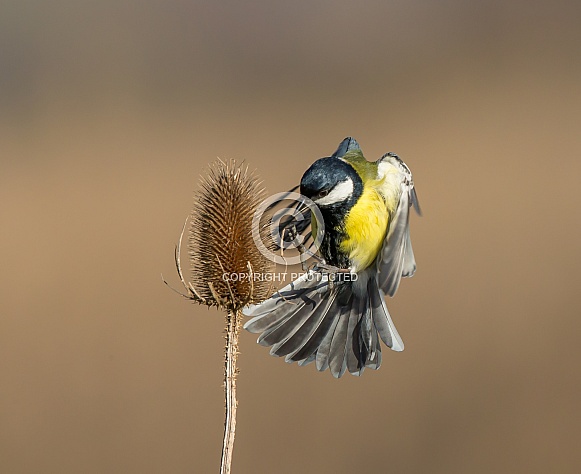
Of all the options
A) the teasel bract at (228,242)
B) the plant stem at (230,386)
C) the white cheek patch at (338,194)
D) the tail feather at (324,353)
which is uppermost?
the white cheek patch at (338,194)

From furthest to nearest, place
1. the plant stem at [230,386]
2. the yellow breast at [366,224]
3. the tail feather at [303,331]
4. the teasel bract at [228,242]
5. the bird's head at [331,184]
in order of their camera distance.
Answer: the tail feather at [303,331] < the yellow breast at [366,224] < the bird's head at [331,184] < the teasel bract at [228,242] < the plant stem at [230,386]

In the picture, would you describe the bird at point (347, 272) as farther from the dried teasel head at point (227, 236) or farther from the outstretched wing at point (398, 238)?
the dried teasel head at point (227, 236)

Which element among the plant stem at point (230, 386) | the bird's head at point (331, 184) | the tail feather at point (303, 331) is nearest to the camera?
the plant stem at point (230, 386)

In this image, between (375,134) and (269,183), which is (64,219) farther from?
(375,134)

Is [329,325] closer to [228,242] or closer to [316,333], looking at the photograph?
[316,333]

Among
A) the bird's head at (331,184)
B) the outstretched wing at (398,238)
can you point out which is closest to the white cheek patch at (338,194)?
the bird's head at (331,184)

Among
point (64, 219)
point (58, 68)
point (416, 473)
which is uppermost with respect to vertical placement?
point (58, 68)

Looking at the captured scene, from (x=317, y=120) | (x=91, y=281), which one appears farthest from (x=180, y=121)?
(x=91, y=281)
